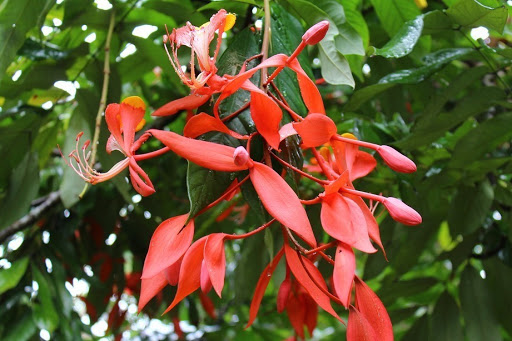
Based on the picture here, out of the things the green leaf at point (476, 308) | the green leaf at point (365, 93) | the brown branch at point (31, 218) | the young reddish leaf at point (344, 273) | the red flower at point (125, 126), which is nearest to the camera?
the young reddish leaf at point (344, 273)

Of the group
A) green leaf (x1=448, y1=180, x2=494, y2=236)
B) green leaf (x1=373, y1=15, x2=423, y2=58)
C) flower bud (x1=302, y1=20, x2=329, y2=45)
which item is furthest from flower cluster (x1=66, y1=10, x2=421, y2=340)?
green leaf (x1=448, y1=180, x2=494, y2=236)

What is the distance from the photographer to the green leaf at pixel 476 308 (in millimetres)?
956

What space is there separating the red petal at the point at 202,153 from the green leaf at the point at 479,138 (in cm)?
47

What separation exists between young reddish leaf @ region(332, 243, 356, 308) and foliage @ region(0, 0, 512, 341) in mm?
199

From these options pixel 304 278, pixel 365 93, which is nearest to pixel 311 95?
pixel 304 278

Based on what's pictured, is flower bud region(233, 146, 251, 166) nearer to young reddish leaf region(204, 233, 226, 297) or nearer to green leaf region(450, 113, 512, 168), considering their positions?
young reddish leaf region(204, 233, 226, 297)

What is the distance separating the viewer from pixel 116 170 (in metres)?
0.59

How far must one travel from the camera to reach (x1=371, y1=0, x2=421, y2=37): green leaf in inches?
36.2

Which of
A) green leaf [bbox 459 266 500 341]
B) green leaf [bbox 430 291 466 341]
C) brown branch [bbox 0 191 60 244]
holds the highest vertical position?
brown branch [bbox 0 191 60 244]

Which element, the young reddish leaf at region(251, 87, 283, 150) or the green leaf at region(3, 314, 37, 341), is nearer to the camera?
the young reddish leaf at region(251, 87, 283, 150)

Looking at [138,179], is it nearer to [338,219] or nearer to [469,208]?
[338,219]

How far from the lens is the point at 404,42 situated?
2.44 ft

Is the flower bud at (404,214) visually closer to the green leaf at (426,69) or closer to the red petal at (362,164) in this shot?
the red petal at (362,164)

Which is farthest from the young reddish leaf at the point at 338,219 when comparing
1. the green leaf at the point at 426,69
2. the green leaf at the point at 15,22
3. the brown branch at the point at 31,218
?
the brown branch at the point at 31,218
